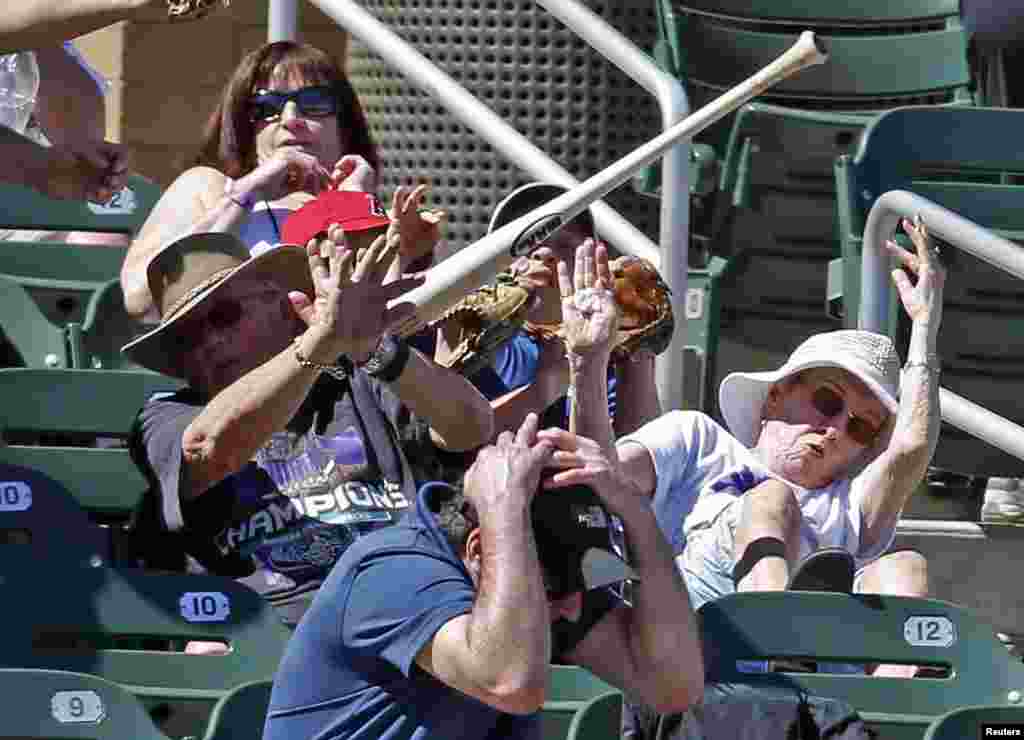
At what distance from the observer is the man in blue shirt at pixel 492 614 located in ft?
13.2

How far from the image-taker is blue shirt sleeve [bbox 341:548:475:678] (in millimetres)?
4113

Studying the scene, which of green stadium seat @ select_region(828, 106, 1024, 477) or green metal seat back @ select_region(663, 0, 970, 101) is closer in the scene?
green stadium seat @ select_region(828, 106, 1024, 477)

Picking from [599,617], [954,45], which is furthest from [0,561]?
[954,45]

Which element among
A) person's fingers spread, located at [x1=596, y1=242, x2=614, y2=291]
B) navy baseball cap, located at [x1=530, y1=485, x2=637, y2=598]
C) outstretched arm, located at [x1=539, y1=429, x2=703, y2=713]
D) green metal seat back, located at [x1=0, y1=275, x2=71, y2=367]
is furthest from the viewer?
green metal seat back, located at [x1=0, y1=275, x2=71, y2=367]

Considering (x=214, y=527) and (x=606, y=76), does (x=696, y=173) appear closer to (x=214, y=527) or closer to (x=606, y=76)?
(x=606, y=76)

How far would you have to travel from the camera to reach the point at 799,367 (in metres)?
5.78

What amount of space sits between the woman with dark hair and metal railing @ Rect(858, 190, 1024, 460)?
1196 mm

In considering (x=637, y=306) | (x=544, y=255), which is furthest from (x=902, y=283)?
(x=544, y=255)

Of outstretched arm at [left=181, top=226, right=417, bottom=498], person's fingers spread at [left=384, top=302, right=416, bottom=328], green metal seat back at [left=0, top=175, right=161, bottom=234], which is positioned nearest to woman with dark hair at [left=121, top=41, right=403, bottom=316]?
outstretched arm at [left=181, top=226, right=417, bottom=498]

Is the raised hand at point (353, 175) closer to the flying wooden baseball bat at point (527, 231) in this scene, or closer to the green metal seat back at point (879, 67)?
the flying wooden baseball bat at point (527, 231)

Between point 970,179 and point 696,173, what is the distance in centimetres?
87

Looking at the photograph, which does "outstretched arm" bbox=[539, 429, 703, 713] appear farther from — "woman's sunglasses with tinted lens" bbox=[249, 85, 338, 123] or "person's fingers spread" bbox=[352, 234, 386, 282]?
"woman's sunglasses with tinted lens" bbox=[249, 85, 338, 123]

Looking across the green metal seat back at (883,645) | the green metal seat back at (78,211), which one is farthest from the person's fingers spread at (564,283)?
the green metal seat back at (78,211)

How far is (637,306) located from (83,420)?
1.21m
